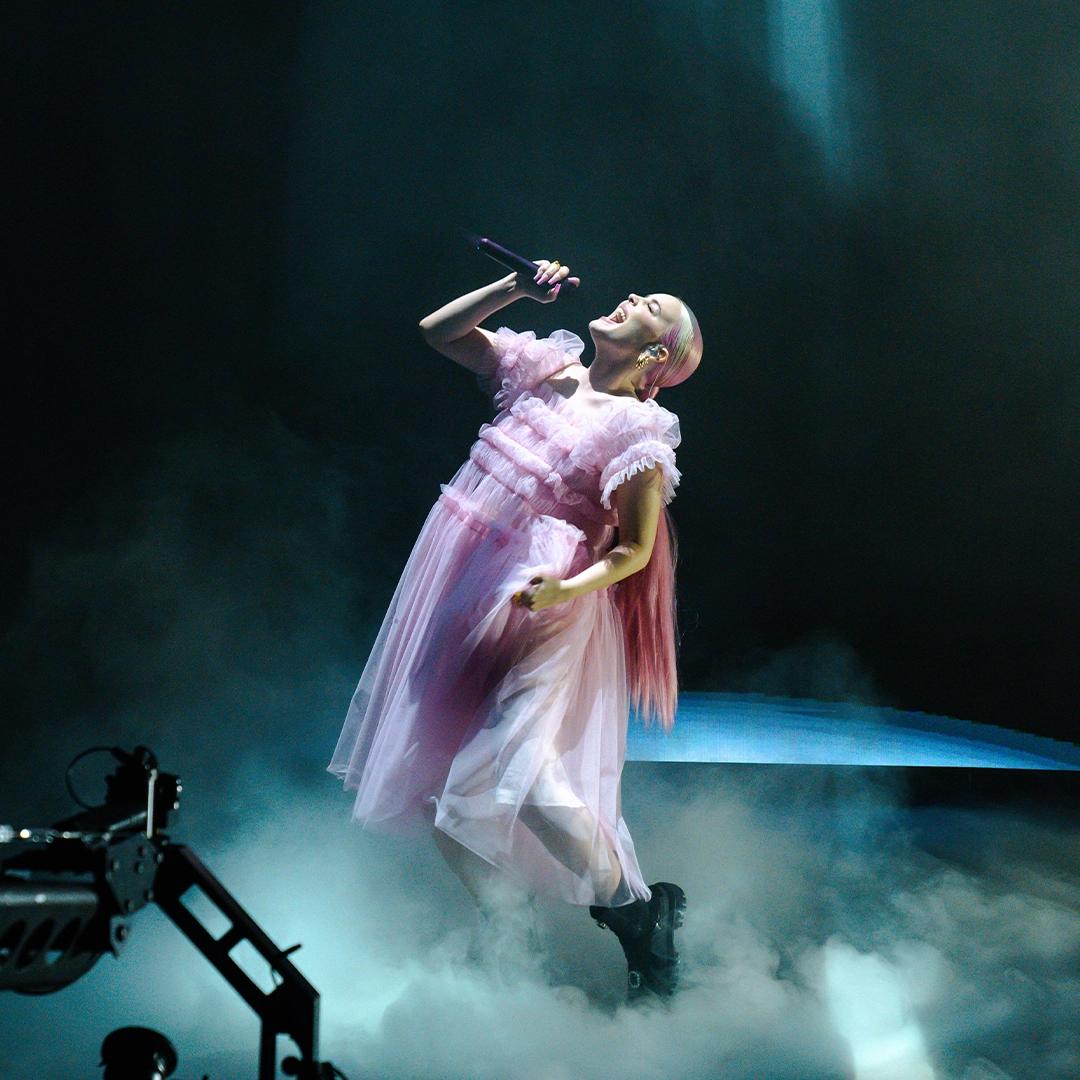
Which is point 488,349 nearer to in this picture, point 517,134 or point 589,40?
point 517,134

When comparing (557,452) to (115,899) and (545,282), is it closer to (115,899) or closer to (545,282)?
(545,282)

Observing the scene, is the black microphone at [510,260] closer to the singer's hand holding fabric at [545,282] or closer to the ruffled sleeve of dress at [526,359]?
the singer's hand holding fabric at [545,282]

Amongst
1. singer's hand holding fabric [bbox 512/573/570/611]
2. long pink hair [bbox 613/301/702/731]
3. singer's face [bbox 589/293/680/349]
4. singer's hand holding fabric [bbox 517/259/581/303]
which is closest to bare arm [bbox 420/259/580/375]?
singer's hand holding fabric [bbox 517/259/581/303]

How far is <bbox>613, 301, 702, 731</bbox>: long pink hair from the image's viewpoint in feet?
7.30

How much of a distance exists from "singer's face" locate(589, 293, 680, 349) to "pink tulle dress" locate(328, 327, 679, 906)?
0.47ft

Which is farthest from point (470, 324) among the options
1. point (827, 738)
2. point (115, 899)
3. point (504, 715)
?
point (827, 738)

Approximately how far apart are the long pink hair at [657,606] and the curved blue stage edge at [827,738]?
70 cm

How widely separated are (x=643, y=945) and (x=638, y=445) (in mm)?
932

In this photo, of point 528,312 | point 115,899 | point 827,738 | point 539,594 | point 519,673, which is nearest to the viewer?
point 115,899

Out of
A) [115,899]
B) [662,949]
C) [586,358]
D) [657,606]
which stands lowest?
[115,899]

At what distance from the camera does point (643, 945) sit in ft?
6.77

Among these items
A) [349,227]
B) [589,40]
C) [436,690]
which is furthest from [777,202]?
[436,690]

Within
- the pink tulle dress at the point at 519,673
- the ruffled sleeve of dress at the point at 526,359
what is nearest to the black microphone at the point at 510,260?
the ruffled sleeve of dress at the point at 526,359

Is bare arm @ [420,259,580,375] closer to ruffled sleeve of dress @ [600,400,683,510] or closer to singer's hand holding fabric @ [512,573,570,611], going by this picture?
ruffled sleeve of dress @ [600,400,683,510]
